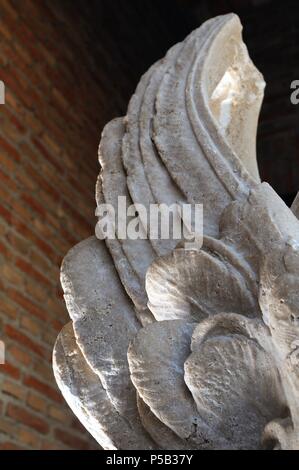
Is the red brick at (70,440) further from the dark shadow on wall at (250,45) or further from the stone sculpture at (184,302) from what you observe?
the stone sculpture at (184,302)

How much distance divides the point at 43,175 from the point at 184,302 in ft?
7.58

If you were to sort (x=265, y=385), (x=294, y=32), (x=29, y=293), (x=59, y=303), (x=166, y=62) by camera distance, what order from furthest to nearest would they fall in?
(x=294, y=32), (x=59, y=303), (x=29, y=293), (x=166, y=62), (x=265, y=385)

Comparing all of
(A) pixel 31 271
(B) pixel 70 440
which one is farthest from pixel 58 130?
(B) pixel 70 440

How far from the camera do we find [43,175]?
292 cm

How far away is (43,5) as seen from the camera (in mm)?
3246

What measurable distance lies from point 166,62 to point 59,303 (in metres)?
1.98

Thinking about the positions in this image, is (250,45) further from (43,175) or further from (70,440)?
(70,440)

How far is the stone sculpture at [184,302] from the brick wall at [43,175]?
1.67 m

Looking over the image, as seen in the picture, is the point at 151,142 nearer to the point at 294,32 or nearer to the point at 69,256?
the point at 69,256

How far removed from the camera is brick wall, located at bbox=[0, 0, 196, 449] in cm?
253

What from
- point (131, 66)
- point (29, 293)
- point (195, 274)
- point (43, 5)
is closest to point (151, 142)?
point (195, 274)

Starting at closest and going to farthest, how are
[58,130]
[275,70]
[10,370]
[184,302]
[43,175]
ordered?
[184,302]
[10,370]
[43,175]
[58,130]
[275,70]

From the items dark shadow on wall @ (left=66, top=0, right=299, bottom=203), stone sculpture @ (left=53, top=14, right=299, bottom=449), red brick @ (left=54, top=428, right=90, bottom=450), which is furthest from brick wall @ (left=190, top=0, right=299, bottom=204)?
stone sculpture @ (left=53, top=14, right=299, bottom=449)

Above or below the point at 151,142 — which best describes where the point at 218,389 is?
below
